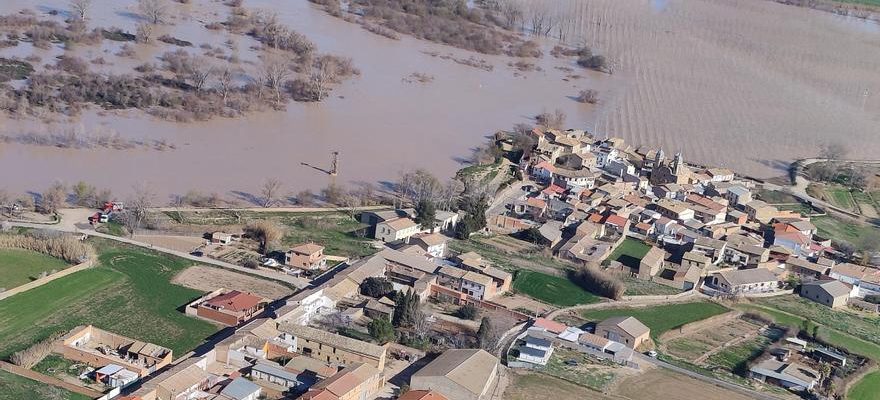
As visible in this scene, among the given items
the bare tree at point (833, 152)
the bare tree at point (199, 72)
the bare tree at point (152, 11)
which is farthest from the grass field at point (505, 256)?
the bare tree at point (152, 11)

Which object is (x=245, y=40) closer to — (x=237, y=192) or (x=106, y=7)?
(x=106, y=7)

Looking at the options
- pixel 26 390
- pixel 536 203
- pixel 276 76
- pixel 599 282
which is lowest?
pixel 26 390

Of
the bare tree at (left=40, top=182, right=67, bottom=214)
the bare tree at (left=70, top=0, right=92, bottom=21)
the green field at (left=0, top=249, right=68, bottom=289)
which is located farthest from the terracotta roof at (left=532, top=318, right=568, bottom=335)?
the bare tree at (left=70, top=0, right=92, bottom=21)

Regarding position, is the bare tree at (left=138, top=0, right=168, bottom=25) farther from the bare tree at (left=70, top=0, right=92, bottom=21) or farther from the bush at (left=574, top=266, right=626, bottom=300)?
the bush at (left=574, top=266, right=626, bottom=300)

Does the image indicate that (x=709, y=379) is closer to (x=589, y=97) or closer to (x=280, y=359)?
(x=280, y=359)

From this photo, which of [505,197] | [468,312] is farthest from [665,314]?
[505,197]

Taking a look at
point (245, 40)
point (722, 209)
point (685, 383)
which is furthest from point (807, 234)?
point (245, 40)
